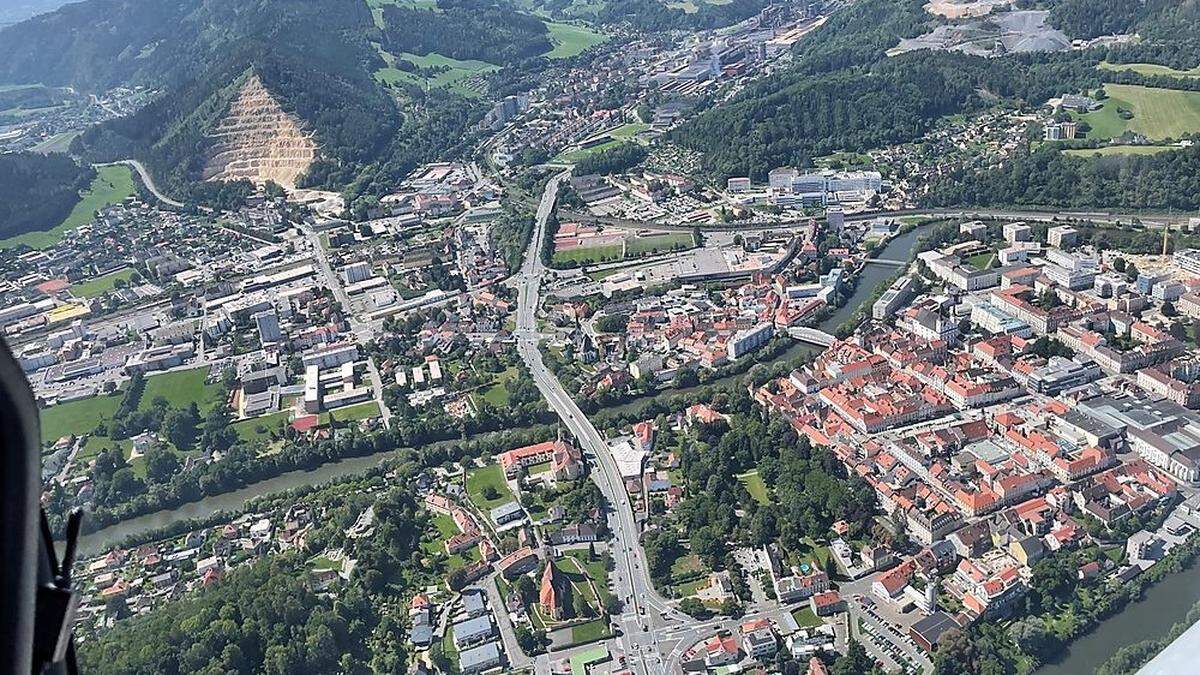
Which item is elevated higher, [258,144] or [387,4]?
[387,4]

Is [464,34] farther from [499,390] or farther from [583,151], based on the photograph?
[499,390]

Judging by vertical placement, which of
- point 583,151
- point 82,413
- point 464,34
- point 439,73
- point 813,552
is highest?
point 464,34

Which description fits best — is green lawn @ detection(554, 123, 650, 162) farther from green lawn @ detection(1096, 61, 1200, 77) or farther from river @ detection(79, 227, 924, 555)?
river @ detection(79, 227, 924, 555)

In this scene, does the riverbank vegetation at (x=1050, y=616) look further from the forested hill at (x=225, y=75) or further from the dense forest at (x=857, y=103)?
the forested hill at (x=225, y=75)

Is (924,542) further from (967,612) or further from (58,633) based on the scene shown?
(58,633)

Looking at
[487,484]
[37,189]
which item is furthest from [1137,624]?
[37,189]
